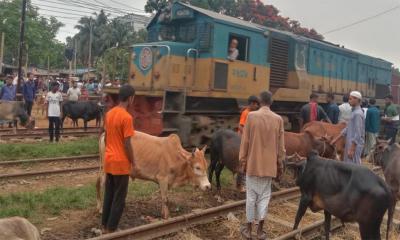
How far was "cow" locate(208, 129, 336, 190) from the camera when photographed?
28.9ft

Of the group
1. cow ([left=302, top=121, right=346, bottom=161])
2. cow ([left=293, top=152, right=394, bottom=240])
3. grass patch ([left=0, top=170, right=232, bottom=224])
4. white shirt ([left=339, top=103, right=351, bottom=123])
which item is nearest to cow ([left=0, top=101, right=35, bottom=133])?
grass patch ([left=0, top=170, right=232, bottom=224])

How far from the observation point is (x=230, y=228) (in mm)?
6918

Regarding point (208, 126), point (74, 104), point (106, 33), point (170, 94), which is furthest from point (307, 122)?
point (106, 33)

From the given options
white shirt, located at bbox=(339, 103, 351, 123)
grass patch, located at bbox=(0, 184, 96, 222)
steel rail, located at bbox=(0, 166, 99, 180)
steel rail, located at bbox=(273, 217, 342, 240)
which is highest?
white shirt, located at bbox=(339, 103, 351, 123)

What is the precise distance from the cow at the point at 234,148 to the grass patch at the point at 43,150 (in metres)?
4.87

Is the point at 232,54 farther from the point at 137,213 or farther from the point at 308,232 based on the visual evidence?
the point at 308,232

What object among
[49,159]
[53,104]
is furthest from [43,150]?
[53,104]

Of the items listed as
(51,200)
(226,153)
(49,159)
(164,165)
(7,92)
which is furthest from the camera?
(7,92)

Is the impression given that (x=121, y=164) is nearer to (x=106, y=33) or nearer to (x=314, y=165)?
(x=314, y=165)

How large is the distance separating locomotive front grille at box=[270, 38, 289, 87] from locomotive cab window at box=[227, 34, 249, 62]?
4.53 feet

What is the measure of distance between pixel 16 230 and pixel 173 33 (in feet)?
33.2

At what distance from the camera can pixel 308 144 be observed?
981 centimetres

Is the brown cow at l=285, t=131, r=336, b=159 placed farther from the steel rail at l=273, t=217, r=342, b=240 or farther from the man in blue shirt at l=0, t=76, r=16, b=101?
the man in blue shirt at l=0, t=76, r=16, b=101

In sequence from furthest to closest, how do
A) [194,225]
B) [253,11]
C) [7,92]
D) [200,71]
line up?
1. [253,11]
2. [7,92]
3. [200,71]
4. [194,225]
